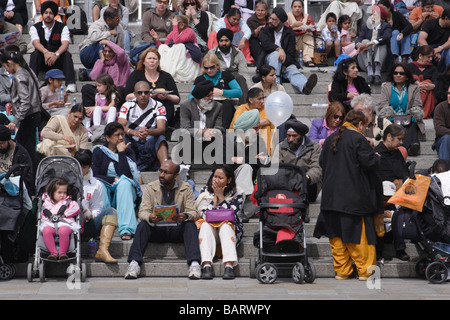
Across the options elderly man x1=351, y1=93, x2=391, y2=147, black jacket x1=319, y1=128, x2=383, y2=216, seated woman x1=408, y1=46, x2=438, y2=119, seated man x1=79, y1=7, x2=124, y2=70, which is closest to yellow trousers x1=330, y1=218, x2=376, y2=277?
black jacket x1=319, y1=128, x2=383, y2=216

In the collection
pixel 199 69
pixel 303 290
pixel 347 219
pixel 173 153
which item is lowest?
pixel 303 290

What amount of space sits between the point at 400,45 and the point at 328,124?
4.11 m

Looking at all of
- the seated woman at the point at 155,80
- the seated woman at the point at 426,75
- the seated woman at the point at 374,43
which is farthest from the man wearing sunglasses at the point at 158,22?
the seated woman at the point at 426,75

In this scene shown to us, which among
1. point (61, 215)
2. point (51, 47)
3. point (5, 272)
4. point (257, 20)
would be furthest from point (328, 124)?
point (51, 47)

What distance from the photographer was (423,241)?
1043cm

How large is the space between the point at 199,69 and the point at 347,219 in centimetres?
504

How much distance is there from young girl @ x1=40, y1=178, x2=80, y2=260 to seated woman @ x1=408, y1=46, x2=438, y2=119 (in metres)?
6.17

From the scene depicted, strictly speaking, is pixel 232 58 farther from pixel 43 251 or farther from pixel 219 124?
pixel 43 251

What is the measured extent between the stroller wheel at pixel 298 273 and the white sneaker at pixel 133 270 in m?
1.74

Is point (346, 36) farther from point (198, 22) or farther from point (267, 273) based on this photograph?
point (267, 273)

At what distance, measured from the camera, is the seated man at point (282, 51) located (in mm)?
14617

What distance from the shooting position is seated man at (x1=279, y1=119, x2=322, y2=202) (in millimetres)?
11688

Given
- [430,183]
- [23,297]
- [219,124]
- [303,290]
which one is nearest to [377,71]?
[219,124]

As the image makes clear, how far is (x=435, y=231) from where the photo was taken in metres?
10.4
